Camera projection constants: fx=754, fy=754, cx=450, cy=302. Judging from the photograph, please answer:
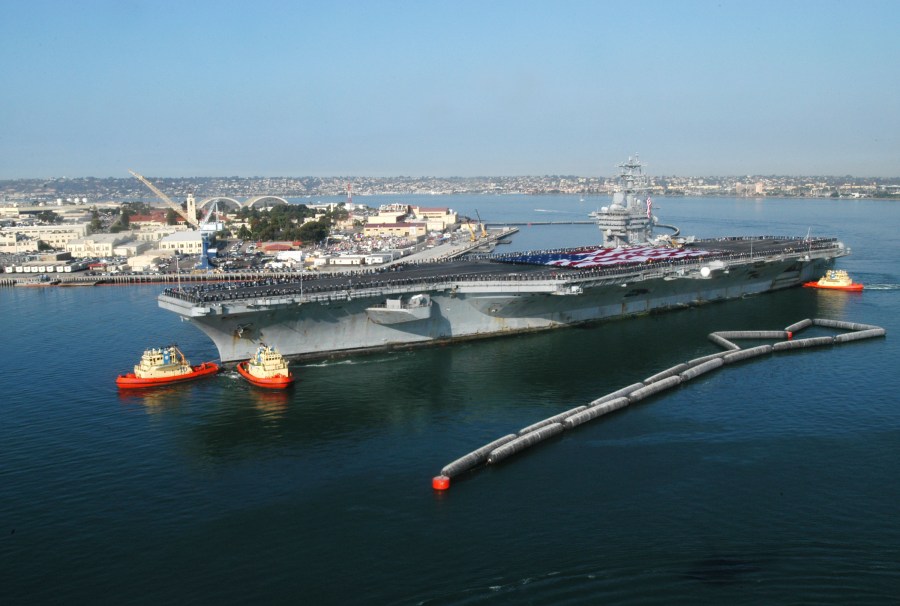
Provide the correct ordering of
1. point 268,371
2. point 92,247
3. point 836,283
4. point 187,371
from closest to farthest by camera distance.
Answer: point 268,371 → point 187,371 → point 836,283 → point 92,247

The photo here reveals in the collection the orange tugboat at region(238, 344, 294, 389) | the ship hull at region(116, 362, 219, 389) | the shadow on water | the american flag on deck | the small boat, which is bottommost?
the shadow on water

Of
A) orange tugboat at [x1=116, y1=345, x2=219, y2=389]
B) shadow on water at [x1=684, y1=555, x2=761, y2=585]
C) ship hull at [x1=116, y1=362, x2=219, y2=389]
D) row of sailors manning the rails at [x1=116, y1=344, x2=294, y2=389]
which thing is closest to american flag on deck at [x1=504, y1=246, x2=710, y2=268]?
row of sailors manning the rails at [x1=116, y1=344, x2=294, y2=389]

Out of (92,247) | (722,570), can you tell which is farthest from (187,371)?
(92,247)

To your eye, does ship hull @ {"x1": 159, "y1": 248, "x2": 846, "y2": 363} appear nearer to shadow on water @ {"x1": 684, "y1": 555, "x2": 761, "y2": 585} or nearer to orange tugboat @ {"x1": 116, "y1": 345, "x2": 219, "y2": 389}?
orange tugboat @ {"x1": 116, "y1": 345, "x2": 219, "y2": 389}

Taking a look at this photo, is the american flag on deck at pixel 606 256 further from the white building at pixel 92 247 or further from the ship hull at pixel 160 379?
the white building at pixel 92 247

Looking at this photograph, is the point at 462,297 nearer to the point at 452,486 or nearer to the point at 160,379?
the point at 160,379

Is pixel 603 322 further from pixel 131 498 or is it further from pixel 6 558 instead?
pixel 6 558
